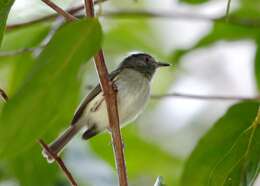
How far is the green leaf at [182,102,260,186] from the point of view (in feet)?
7.80

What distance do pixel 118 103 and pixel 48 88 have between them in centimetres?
184

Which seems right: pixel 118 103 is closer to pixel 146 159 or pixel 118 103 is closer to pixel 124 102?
pixel 124 102

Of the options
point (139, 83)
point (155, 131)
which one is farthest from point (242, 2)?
point (155, 131)

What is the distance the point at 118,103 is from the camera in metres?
3.71

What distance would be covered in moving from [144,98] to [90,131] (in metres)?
0.34

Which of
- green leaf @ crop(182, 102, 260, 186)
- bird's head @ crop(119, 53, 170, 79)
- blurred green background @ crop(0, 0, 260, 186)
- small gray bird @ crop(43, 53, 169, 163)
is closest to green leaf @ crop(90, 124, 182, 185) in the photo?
blurred green background @ crop(0, 0, 260, 186)

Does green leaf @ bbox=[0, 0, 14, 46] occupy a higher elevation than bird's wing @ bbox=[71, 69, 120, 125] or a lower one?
higher

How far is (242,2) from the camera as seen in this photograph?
398cm

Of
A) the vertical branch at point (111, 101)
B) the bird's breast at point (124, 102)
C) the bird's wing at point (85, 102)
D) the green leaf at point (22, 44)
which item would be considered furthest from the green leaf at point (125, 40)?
the vertical branch at point (111, 101)

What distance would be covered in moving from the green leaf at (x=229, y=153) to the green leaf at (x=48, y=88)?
73 cm

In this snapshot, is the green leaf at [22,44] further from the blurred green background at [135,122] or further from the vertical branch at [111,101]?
the vertical branch at [111,101]

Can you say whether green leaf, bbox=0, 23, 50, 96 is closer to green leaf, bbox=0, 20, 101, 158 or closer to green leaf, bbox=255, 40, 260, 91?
green leaf, bbox=255, 40, 260, 91

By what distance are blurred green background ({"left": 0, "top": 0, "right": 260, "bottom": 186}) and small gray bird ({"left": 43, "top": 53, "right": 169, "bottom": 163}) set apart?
0.08 m

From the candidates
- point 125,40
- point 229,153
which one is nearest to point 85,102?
point 125,40
